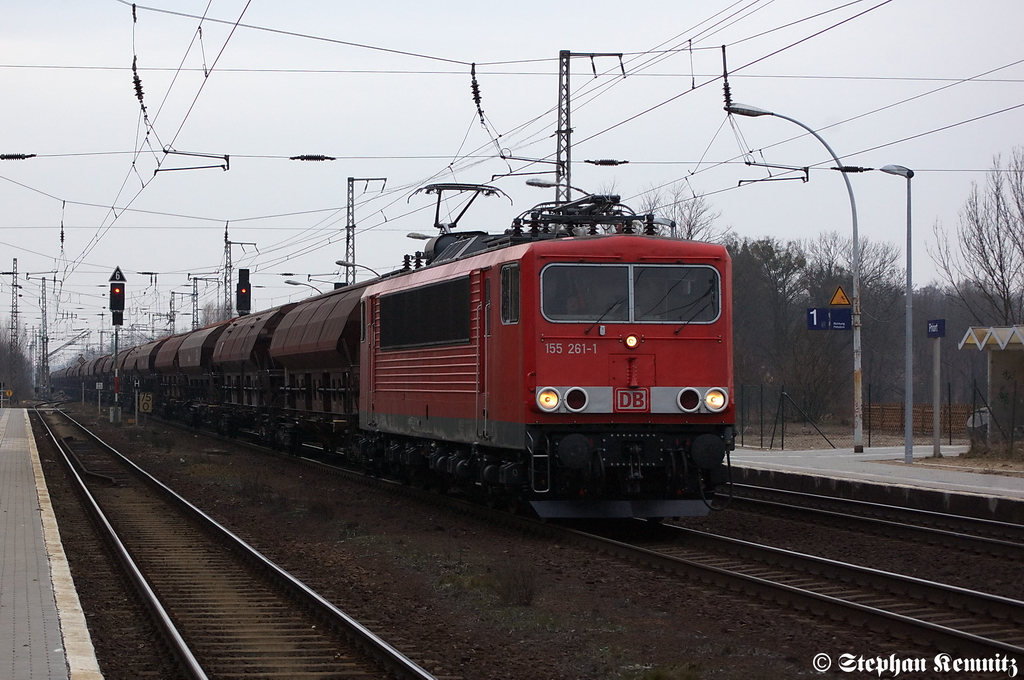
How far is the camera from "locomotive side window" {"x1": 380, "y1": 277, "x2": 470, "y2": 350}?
15008 mm

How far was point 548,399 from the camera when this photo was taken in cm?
1274

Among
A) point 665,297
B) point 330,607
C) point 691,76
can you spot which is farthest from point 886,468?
point 330,607

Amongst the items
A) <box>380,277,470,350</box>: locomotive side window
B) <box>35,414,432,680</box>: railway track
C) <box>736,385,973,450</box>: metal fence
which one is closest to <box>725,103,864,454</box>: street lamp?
<box>736,385,973,450</box>: metal fence

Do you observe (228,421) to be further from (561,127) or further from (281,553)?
(281,553)

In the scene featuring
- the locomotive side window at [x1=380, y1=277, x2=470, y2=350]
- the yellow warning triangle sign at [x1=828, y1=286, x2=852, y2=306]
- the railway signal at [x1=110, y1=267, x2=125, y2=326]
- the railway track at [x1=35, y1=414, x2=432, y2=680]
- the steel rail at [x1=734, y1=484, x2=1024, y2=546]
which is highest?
the railway signal at [x1=110, y1=267, x2=125, y2=326]

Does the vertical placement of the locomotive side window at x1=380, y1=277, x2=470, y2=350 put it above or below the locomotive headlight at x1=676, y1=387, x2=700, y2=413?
above

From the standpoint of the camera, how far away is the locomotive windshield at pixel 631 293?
13.1 metres

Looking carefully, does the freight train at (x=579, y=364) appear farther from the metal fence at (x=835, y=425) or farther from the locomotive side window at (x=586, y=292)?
the metal fence at (x=835, y=425)

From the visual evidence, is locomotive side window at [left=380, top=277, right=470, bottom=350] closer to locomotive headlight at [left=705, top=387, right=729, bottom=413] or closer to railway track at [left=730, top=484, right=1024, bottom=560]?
locomotive headlight at [left=705, top=387, right=729, bottom=413]

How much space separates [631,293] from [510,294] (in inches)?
58.2

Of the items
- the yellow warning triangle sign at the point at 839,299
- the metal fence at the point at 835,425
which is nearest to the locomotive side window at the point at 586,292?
the yellow warning triangle sign at the point at 839,299

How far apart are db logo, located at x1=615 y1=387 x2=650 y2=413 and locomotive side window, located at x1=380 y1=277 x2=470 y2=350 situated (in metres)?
2.71

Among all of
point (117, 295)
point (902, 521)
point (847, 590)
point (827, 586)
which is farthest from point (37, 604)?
point (117, 295)

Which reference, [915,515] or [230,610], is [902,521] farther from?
[230,610]
